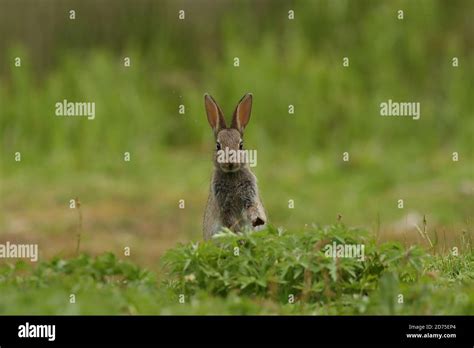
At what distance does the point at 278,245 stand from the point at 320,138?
1318 cm

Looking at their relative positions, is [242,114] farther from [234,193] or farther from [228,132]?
[234,193]

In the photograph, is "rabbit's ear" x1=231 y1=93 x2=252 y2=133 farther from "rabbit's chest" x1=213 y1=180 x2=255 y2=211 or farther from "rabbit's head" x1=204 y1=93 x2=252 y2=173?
"rabbit's chest" x1=213 y1=180 x2=255 y2=211

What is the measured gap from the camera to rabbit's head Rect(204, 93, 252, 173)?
1073 cm

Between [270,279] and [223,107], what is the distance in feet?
42.8

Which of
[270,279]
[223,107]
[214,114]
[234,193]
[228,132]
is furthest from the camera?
[223,107]

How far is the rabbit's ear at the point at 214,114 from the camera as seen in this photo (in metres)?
10.8

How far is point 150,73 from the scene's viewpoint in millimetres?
22922

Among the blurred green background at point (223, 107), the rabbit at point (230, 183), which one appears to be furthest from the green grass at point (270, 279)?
the blurred green background at point (223, 107)

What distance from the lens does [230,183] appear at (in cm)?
1097

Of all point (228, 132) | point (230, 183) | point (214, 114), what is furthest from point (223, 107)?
point (228, 132)

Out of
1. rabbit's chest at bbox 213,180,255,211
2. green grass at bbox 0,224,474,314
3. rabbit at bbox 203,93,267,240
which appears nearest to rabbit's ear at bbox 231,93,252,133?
rabbit at bbox 203,93,267,240
